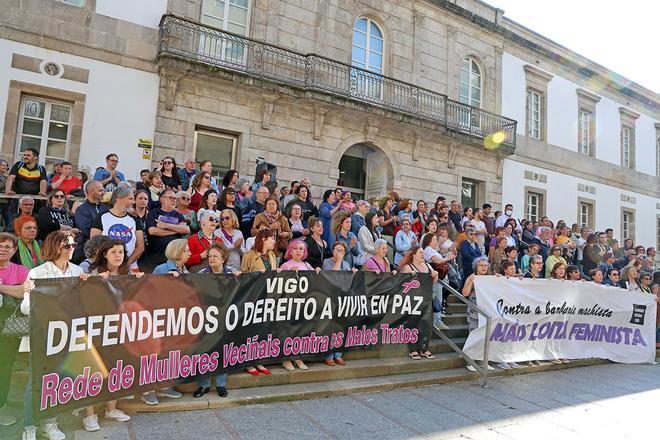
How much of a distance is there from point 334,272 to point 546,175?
16624 millimetres

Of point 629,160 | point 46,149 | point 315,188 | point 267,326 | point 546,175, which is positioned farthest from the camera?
point 629,160

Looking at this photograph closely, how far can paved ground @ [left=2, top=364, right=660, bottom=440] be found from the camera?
3.61m

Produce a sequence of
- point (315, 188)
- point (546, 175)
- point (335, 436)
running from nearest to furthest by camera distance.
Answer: point (335, 436), point (315, 188), point (546, 175)

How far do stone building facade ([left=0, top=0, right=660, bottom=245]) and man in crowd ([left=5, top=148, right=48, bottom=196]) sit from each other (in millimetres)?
2803

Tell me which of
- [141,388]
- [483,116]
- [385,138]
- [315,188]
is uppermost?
[483,116]

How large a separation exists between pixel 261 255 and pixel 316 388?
168 cm

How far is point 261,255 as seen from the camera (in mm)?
5078

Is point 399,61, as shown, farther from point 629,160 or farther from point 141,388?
point 629,160

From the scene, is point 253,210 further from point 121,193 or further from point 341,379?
point 341,379

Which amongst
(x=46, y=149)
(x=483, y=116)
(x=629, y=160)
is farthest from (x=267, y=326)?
(x=629, y=160)

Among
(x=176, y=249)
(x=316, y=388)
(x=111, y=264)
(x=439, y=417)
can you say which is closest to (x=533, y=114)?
(x=439, y=417)

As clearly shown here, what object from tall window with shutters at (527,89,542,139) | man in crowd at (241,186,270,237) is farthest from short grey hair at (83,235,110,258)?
tall window with shutters at (527,89,542,139)

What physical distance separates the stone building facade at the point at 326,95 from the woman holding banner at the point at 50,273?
22.3 feet

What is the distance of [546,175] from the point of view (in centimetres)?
1856
